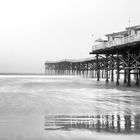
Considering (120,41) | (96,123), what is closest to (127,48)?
(120,41)

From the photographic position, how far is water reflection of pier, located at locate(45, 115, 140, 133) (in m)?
8.53

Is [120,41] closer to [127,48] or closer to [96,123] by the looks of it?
[127,48]

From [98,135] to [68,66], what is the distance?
4938 inches

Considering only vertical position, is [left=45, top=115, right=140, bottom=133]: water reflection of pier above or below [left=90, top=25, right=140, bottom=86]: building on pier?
below

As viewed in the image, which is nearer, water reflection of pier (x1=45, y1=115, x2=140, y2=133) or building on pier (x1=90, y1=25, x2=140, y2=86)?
water reflection of pier (x1=45, y1=115, x2=140, y2=133)

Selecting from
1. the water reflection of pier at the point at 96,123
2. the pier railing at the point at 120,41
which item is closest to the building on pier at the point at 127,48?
the pier railing at the point at 120,41

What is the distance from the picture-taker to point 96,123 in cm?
945

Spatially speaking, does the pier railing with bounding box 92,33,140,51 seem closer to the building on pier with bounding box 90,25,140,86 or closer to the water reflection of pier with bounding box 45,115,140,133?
the building on pier with bounding box 90,25,140,86

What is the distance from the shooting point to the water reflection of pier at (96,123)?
336 inches

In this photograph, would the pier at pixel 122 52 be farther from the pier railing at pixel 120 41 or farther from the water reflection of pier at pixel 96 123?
the water reflection of pier at pixel 96 123

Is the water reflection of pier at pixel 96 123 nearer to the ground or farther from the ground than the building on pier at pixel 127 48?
nearer to the ground

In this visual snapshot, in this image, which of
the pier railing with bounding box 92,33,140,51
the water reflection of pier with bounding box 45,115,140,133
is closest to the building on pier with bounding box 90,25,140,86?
the pier railing with bounding box 92,33,140,51

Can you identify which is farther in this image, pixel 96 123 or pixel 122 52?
pixel 122 52

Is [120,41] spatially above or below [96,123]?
above
